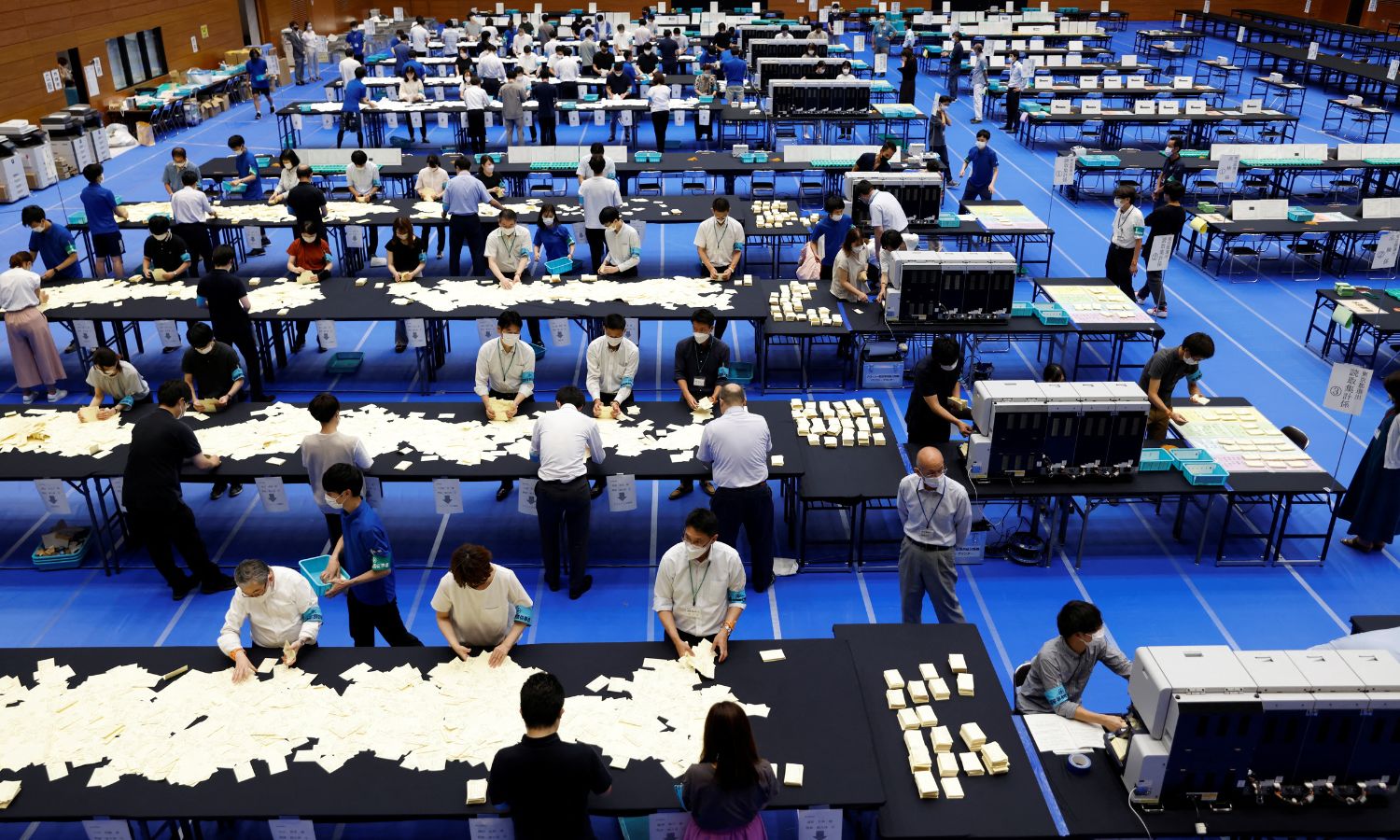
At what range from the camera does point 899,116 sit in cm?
2244

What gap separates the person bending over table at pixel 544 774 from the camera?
4.86 metres

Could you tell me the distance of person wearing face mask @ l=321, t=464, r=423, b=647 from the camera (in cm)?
662

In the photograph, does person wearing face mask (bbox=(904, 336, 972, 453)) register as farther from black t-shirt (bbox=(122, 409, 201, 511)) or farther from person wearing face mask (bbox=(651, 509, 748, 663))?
black t-shirt (bbox=(122, 409, 201, 511))

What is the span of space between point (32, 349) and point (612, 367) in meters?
7.14

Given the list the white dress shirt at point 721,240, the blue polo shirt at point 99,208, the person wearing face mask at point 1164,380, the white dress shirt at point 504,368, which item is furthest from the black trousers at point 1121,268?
the blue polo shirt at point 99,208

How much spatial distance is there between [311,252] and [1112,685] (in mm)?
10511

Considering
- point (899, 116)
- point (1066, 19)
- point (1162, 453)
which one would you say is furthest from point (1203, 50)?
point (1162, 453)

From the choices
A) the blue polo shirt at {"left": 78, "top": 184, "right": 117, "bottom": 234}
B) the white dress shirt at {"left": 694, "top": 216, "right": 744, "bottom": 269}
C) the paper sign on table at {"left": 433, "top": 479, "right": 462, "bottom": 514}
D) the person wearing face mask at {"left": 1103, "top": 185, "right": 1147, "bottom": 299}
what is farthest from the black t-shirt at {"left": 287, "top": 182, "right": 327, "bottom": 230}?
the person wearing face mask at {"left": 1103, "top": 185, "right": 1147, "bottom": 299}

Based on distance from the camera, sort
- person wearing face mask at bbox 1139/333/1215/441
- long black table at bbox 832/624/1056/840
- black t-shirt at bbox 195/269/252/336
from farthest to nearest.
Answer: black t-shirt at bbox 195/269/252/336 → person wearing face mask at bbox 1139/333/1215/441 → long black table at bbox 832/624/1056/840

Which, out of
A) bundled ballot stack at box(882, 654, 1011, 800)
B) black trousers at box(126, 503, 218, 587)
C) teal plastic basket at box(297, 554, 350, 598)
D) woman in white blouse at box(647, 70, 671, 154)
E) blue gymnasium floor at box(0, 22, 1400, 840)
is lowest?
blue gymnasium floor at box(0, 22, 1400, 840)

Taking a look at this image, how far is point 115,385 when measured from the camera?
9.62m

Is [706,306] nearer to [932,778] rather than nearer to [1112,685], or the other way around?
[1112,685]

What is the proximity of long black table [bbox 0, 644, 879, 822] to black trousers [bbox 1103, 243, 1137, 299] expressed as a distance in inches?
379

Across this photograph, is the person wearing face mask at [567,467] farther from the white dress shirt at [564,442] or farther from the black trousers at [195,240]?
the black trousers at [195,240]
